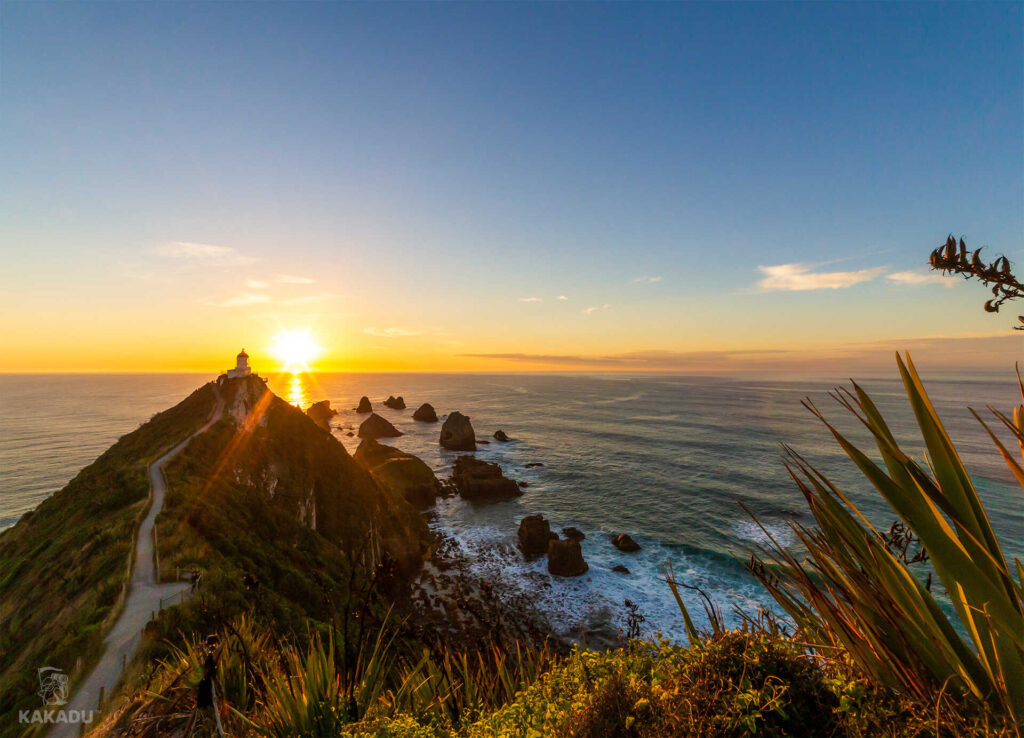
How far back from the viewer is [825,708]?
1.96m

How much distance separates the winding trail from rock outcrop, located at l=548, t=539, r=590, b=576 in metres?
18.1

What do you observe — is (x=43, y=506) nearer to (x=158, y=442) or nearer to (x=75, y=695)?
(x=158, y=442)

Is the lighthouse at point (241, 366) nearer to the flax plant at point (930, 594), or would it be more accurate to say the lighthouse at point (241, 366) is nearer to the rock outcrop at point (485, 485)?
the rock outcrop at point (485, 485)

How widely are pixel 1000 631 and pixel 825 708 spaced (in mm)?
837

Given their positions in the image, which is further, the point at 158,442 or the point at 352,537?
the point at 158,442

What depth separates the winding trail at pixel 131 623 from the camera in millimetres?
6949

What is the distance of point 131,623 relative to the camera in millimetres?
8930

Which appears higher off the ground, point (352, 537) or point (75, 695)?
point (75, 695)

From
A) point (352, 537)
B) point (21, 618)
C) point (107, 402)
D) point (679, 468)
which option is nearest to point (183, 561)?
point (21, 618)

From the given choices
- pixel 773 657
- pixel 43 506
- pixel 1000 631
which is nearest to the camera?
pixel 1000 631

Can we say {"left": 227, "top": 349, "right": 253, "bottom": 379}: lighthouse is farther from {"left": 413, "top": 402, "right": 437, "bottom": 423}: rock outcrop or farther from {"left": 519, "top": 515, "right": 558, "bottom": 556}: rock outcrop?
{"left": 413, "top": 402, "right": 437, "bottom": 423}: rock outcrop

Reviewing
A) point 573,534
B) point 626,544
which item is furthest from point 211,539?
point 626,544

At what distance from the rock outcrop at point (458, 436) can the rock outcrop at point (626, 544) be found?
102 feet

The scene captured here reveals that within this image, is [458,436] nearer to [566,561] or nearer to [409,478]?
[409,478]
